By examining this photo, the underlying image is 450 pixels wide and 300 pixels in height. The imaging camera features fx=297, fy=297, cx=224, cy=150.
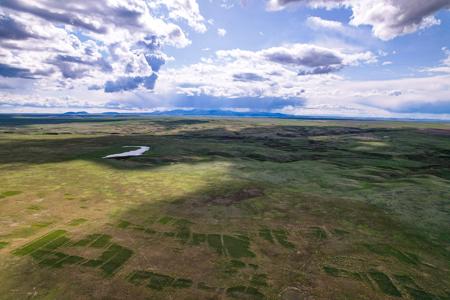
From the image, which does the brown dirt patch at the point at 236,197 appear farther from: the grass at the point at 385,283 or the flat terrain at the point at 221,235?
the grass at the point at 385,283

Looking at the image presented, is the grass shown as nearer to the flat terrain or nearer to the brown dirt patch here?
the flat terrain

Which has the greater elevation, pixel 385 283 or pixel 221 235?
pixel 385 283

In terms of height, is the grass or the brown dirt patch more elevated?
the grass

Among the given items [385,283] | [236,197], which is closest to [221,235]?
[236,197]

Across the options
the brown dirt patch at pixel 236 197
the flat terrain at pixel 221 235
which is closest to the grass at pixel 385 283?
the flat terrain at pixel 221 235

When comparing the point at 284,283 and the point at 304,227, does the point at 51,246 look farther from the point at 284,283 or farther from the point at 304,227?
the point at 304,227

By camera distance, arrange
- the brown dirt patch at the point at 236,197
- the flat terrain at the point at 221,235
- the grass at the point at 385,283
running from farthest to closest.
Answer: the brown dirt patch at the point at 236,197, the flat terrain at the point at 221,235, the grass at the point at 385,283

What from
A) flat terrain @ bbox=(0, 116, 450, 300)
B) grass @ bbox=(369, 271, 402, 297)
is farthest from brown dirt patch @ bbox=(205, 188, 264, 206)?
grass @ bbox=(369, 271, 402, 297)

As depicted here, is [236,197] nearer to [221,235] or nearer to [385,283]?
[221,235]

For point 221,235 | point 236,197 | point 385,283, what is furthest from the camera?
point 236,197
